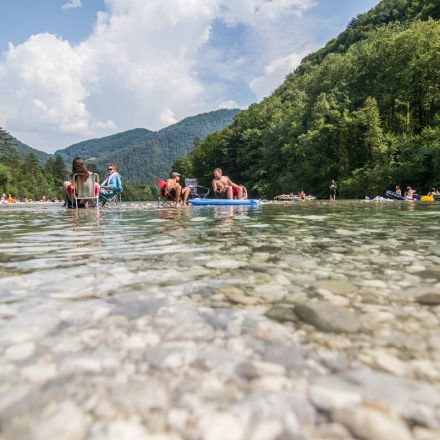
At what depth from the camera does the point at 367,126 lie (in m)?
42.9

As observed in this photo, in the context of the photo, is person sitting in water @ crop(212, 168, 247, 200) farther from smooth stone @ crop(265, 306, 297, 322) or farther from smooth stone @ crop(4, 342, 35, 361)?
smooth stone @ crop(4, 342, 35, 361)

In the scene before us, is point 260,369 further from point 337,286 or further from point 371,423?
point 337,286

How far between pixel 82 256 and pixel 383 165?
39.9 m

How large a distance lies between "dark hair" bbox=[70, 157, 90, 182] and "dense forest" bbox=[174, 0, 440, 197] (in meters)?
30.4

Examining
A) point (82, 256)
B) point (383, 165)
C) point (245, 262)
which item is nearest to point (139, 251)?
point (82, 256)

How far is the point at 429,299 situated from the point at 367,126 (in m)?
45.3

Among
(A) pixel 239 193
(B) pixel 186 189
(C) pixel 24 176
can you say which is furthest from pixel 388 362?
(C) pixel 24 176

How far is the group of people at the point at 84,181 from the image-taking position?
14586 mm

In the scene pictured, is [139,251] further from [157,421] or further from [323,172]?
[323,172]

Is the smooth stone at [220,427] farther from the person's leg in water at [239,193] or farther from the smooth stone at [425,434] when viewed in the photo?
the person's leg in water at [239,193]

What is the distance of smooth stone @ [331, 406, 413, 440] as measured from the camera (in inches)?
40.6

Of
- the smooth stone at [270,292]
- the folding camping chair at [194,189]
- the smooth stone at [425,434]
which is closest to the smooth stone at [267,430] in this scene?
the smooth stone at [425,434]

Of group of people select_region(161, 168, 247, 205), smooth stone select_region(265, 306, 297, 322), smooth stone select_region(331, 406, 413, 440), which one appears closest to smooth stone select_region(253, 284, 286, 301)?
smooth stone select_region(265, 306, 297, 322)

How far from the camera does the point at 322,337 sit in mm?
1682
